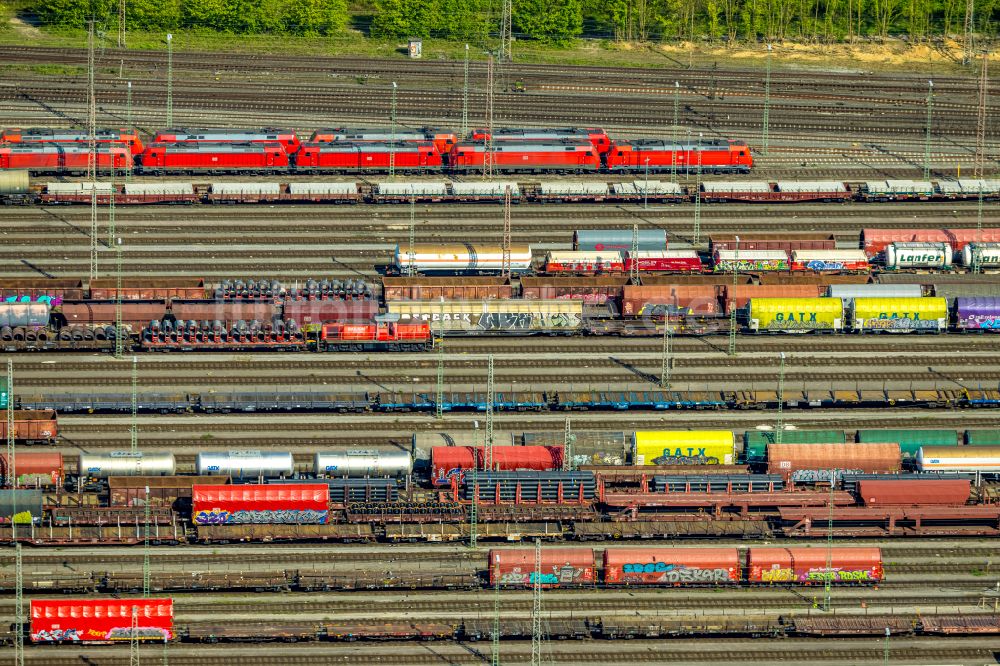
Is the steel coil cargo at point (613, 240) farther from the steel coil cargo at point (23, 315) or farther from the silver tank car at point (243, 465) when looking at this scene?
the steel coil cargo at point (23, 315)

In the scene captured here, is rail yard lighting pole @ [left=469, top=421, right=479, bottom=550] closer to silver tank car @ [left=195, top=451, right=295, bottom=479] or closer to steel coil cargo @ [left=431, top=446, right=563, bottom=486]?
steel coil cargo @ [left=431, top=446, right=563, bottom=486]

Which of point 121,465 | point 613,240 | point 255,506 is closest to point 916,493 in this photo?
point 613,240

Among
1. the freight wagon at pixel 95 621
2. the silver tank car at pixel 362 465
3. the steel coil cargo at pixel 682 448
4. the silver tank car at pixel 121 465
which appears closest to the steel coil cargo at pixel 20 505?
the silver tank car at pixel 121 465

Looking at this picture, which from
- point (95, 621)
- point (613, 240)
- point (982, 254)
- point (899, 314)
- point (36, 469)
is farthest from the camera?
point (613, 240)

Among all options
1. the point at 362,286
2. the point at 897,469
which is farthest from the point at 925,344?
the point at 362,286

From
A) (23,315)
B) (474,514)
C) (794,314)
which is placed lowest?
(474,514)

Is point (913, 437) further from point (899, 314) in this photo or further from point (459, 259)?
point (459, 259)
